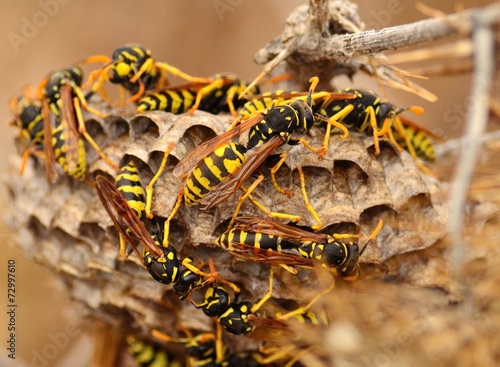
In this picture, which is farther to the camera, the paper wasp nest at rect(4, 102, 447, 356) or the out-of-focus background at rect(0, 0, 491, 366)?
the out-of-focus background at rect(0, 0, 491, 366)

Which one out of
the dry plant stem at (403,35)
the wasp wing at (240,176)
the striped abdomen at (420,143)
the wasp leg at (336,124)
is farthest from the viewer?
the striped abdomen at (420,143)

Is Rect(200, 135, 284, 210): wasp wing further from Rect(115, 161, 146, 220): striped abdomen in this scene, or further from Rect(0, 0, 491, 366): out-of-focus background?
Rect(0, 0, 491, 366): out-of-focus background

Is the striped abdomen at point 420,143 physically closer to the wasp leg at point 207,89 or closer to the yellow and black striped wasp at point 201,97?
the yellow and black striped wasp at point 201,97

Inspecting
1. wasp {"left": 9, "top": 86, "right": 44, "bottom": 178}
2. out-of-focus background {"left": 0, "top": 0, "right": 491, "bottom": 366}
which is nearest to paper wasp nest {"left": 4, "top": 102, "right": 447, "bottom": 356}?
wasp {"left": 9, "top": 86, "right": 44, "bottom": 178}

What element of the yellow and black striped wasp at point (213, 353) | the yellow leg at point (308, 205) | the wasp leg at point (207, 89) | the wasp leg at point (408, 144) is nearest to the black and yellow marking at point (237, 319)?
the yellow and black striped wasp at point (213, 353)

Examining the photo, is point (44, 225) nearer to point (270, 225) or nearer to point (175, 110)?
point (175, 110)

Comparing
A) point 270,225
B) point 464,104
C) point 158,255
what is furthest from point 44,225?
point 464,104
